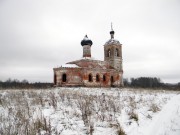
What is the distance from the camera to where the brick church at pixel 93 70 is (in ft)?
115

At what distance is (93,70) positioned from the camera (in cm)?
3669

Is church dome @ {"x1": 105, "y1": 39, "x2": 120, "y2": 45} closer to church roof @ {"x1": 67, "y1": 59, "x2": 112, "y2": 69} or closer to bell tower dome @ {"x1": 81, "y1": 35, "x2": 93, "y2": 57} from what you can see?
bell tower dome @ {"x1": 81, "y1": 35, "x2": 93, "y2": 57}

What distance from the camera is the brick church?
3500 centimetres

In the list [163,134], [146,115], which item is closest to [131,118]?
[146,115]

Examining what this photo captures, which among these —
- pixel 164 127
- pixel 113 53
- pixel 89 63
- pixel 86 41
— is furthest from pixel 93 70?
pixel 164 127

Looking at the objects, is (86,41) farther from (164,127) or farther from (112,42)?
(164,127)

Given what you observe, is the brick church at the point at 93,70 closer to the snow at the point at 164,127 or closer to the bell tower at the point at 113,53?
the bell tower at the point at 113,53

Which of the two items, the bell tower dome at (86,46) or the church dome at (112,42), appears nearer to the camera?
the bell tower dome at (86,46)

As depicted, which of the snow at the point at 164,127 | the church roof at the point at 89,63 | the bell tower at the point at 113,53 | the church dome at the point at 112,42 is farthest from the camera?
the church dome at the point at 112,42

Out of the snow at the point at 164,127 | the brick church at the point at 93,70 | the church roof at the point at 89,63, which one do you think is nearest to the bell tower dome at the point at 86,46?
the brick church at the point at 93,70

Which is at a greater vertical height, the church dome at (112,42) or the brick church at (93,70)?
the church dome at (112,42)

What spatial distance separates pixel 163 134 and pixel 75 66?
29.6m

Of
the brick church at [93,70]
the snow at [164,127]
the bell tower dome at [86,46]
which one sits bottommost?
the snow at [164,127]

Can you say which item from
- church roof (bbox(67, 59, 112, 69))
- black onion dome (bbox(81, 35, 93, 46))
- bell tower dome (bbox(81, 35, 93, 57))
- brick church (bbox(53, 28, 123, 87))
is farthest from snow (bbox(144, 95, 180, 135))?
black onion dome (bbox(81, 35, 93, 46))
